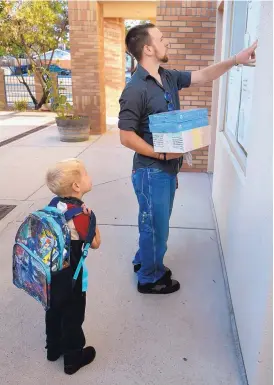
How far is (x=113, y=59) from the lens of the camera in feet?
37.9

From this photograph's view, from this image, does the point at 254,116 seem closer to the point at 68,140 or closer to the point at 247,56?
the point at 247,56

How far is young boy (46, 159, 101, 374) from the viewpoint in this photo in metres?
1.97

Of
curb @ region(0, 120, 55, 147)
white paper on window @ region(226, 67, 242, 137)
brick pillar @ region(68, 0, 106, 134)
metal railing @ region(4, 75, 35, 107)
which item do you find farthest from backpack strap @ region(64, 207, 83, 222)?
metal railing @ region(4, 75, 35, 107)

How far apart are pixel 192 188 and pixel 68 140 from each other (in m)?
4.09

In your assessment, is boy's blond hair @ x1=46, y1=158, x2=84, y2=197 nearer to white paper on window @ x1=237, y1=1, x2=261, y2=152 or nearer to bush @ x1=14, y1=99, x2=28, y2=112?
white paper on window @ x1=237, y1=1, x2=261, y2=152

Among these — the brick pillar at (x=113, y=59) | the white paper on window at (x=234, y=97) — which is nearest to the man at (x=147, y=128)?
the white paper on window at (x=234, y=97)

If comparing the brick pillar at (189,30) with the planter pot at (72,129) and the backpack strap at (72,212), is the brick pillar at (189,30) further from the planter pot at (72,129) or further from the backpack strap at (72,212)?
the backpack strap at (72,212)

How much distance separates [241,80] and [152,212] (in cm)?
129

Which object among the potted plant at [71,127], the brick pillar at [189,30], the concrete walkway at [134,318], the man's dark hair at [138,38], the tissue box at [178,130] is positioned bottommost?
the concrete walkway at [134,318]

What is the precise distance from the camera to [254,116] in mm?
2271

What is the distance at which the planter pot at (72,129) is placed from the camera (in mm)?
8633

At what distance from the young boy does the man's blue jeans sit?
0.69m

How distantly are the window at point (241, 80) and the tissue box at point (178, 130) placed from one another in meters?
0.39

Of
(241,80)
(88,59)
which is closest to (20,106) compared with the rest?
(88,59)
